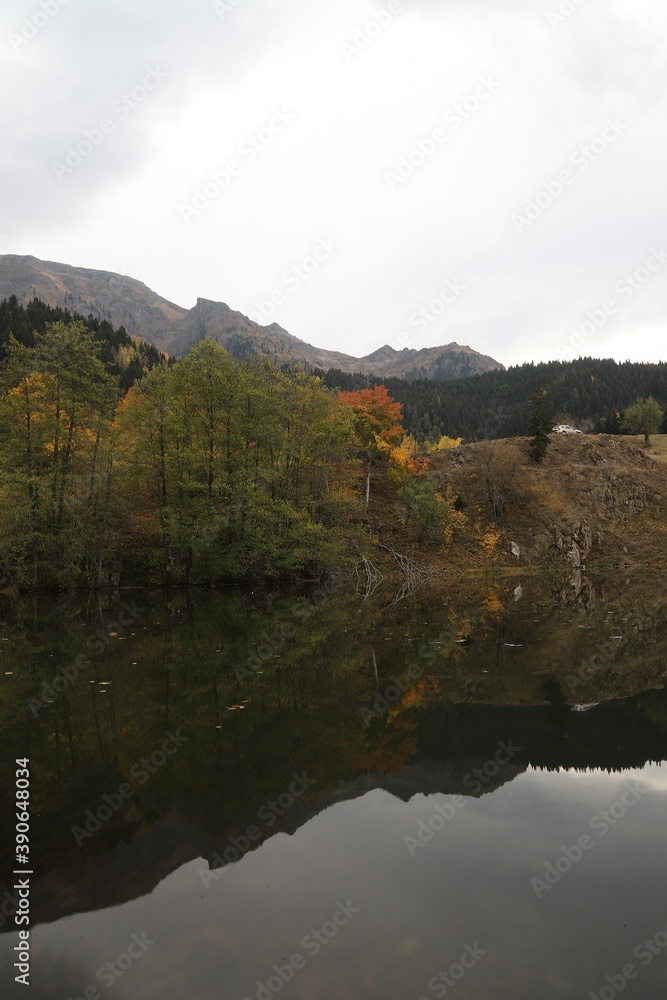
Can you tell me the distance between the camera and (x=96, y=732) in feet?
35.6

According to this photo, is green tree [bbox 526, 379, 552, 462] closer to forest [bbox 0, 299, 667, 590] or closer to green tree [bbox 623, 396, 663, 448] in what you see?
forest [bbox 0, 299, 667, 590]

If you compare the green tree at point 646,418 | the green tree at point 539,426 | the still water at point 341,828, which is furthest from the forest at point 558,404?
the still water at point 341,828

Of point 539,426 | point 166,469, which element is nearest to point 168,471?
point 166,469

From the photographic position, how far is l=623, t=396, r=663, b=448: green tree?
312 ft

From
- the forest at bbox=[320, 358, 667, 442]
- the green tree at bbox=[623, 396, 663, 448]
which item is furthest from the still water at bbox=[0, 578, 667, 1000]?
the forest at bbox=[320, 358, 667, 442]

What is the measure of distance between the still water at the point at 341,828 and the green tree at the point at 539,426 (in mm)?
44258

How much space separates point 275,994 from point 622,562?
49643 millimetres

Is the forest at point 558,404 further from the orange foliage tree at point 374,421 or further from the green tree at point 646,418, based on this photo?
the orange foliage tree at point 374,421

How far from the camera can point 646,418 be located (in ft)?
312

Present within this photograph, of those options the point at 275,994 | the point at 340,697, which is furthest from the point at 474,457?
the point at 275,994

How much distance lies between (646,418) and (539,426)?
48.8 meters

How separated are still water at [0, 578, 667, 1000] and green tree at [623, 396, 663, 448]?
292 ft

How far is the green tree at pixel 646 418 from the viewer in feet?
312

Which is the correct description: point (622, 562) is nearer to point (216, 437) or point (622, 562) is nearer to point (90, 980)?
point (216, 437)
